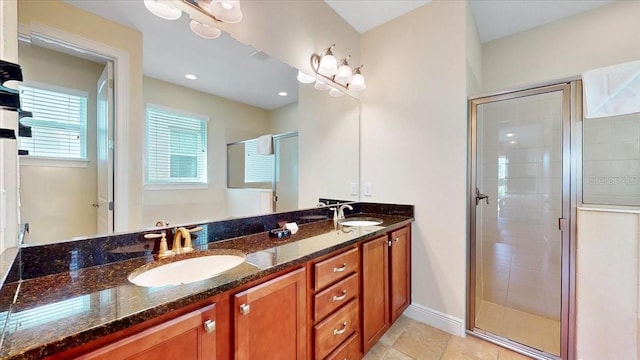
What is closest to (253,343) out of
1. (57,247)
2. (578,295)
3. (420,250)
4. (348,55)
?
(57,247)

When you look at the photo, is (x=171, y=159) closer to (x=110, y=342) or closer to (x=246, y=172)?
(x=246, y=172)

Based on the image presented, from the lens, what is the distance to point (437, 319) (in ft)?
6.91

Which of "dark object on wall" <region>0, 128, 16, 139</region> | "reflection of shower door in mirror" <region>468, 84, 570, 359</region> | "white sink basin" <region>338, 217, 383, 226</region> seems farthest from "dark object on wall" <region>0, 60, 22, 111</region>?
"reflection of shower door in mirror" <region>468, 84, 570, 359</region>

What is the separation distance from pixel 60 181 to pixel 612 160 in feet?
11.3

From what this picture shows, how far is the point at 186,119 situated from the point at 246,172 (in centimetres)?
46

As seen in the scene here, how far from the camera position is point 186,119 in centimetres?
137

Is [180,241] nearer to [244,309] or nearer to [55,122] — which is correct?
[244,309]

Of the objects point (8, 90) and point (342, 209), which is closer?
point (8, 90)

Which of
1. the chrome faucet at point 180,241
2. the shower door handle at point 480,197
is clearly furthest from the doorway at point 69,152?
the shower door handle at point 480,197

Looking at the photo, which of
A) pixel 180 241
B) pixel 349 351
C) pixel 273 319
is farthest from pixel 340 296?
pixel 180 241

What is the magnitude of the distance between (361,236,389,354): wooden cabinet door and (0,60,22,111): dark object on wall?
1.55 metres

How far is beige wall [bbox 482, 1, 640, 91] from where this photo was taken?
2.00m

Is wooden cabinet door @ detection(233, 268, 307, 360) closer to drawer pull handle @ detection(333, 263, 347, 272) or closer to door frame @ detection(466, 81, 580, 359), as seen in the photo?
drawer pull handle @ detection(333, 263, 347, 272)

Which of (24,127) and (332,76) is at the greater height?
(332,76)
